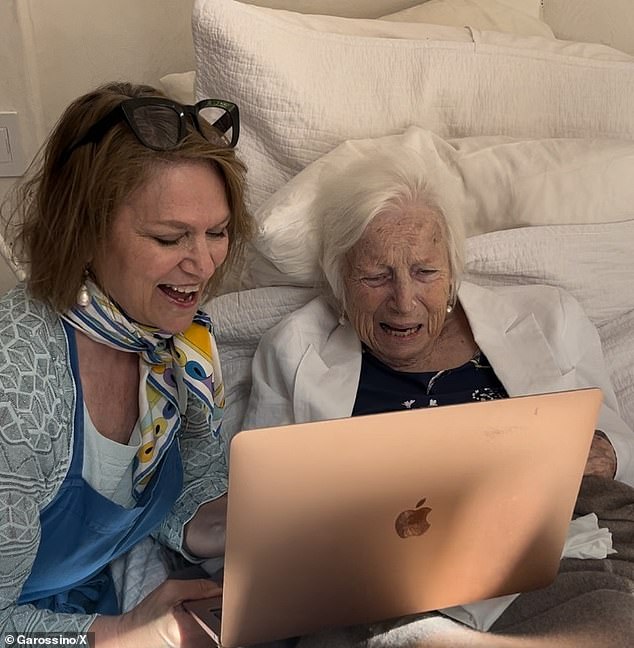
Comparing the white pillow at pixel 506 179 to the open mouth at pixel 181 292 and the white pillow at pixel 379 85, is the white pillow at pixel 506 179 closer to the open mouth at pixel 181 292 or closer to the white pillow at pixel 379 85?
the white pillow at pixel 379 85

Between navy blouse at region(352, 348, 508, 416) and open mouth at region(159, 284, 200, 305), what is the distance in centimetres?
38

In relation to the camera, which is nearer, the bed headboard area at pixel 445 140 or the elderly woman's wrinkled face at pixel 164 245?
the elderly woman's wrinkled face at pixel 164 245

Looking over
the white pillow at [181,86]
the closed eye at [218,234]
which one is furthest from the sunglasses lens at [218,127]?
the white pillow at [181,86]

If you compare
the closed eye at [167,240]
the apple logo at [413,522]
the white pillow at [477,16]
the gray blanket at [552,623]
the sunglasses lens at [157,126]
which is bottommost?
the gray blanket at [552,623]

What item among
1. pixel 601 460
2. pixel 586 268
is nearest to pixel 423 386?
pixel 601 460

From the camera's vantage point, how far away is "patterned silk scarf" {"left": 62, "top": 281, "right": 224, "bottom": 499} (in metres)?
1.06

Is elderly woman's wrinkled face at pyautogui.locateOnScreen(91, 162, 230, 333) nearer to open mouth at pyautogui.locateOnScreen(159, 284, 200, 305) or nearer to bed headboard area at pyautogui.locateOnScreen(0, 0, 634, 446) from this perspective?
open mouth at pyautogui.locateOnScreen(159, 284, 200, 305)

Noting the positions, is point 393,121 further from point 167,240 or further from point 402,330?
point 167,240

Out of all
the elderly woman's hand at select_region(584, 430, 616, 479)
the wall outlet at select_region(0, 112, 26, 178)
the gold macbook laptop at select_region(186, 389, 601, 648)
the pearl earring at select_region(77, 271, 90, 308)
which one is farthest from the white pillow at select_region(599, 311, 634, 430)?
the wall outlet at select_region(0, 112, 26, 178)

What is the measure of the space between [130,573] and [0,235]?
56cm

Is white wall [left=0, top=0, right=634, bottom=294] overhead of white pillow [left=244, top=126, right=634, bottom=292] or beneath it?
overhead

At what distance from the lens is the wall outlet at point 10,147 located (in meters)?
1.57

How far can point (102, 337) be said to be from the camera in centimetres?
103

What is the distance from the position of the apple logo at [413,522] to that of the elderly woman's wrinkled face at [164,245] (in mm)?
392
